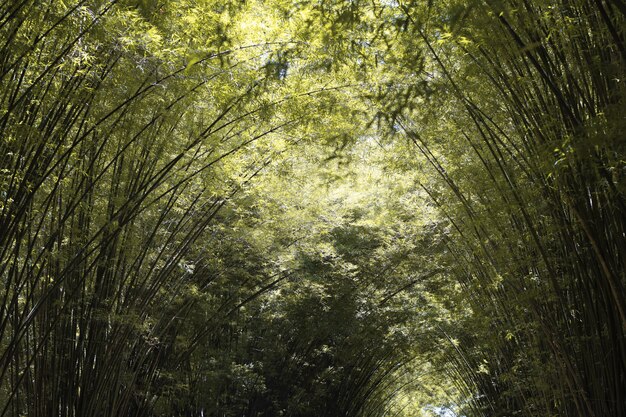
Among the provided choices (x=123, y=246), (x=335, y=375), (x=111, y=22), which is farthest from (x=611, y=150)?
(x=335, y=375)

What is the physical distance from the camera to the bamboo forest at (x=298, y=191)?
3.25 metres

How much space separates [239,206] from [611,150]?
15.5ft

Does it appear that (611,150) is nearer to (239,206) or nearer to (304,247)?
(239,206)

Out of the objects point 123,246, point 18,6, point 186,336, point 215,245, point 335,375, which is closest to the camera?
point 18,6

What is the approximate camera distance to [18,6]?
2.89 m

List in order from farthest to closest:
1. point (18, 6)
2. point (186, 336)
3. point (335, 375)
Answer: point (335, 375) < point (186, 336) < point (18, 6)

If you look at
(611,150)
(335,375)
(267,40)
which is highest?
(267,40)

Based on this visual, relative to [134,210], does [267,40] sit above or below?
above

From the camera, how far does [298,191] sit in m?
7.95

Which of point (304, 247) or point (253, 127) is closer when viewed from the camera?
point (253, 127)

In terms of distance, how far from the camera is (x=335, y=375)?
10.3 metres

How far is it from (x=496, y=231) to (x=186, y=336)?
450cm

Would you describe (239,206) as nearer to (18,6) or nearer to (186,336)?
(186,336)

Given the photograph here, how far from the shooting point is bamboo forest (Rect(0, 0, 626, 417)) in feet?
10.7
